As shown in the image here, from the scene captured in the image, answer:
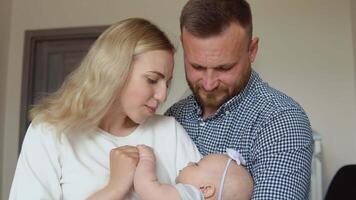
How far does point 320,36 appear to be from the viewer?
3.15 m

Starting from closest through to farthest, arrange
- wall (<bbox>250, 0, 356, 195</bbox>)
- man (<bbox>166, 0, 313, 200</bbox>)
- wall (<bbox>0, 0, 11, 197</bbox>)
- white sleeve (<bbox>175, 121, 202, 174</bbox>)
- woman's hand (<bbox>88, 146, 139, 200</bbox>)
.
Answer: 1. woman's hand (<bbox>88, 146, 139, 200</bbox>)
2. man (<bbox>166, 0, 313, 200</bbox>)
3. white sleeve (<bbox>175, 121, 202, 174</bbox>)
4. wall (<bbox>250, 0, 356, 195</bbox>)
5. wall (<bbox>0, 0, 11, 197</bbox>)

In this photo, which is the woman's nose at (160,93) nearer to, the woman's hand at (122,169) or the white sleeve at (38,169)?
the woman's hand at (122,169)

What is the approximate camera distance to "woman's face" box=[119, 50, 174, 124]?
1.24m

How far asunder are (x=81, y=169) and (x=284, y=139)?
57 centimetres

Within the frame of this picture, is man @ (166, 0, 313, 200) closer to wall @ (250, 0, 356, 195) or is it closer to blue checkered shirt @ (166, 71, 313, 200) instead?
blue checkered shirt @ (166, 71, 313, 200)

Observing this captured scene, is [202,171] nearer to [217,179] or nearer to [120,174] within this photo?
[217,179]

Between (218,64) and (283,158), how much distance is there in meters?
0.38

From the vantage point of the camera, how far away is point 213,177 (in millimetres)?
1259

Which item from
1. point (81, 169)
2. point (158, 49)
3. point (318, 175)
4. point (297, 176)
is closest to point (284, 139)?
point (297, 176)

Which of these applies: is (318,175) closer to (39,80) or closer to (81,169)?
(81,169)

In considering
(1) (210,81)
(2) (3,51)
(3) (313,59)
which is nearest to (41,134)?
(1) (210,81)

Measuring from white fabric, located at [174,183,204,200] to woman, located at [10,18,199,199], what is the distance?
106 mm

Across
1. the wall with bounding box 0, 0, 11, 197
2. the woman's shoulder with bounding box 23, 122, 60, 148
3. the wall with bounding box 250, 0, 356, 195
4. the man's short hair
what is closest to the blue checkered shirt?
the man's short hair

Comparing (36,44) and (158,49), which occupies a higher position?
(158,49)
